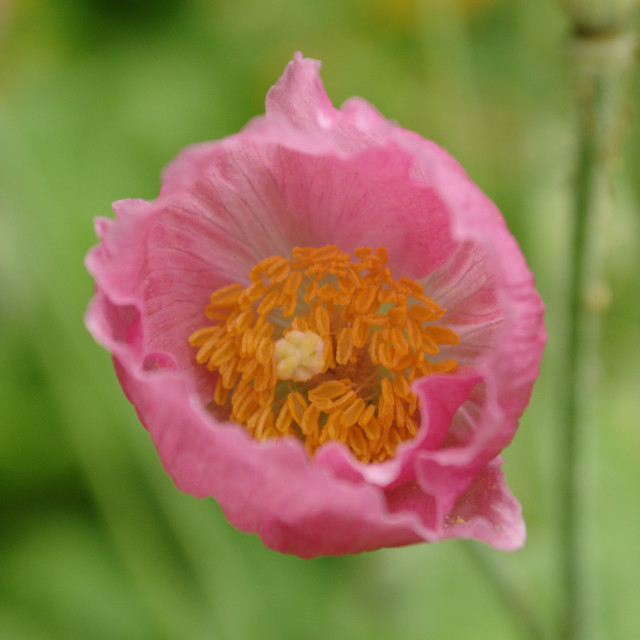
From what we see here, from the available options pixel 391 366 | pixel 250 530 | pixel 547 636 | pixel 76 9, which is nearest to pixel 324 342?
pixel 391 366

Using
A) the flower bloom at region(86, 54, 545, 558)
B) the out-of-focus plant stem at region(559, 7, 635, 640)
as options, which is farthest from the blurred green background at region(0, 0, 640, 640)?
the flower bloom at region(86, 54, 545, 558)

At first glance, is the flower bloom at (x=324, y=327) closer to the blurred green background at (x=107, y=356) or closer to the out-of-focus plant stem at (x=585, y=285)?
the out-of-focus plant stem at (x=585, y=285)

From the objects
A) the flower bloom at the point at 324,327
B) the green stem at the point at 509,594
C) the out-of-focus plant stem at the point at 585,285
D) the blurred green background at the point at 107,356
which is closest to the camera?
the flower bloom at the point at 324,327

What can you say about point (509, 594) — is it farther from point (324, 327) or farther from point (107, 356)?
point (107, 356)

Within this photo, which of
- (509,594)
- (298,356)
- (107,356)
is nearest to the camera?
(298,356)

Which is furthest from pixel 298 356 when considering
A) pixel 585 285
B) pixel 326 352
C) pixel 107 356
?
pixel 107 356

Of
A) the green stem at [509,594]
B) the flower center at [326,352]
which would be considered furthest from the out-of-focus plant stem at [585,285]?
the flower center at [326,352]
